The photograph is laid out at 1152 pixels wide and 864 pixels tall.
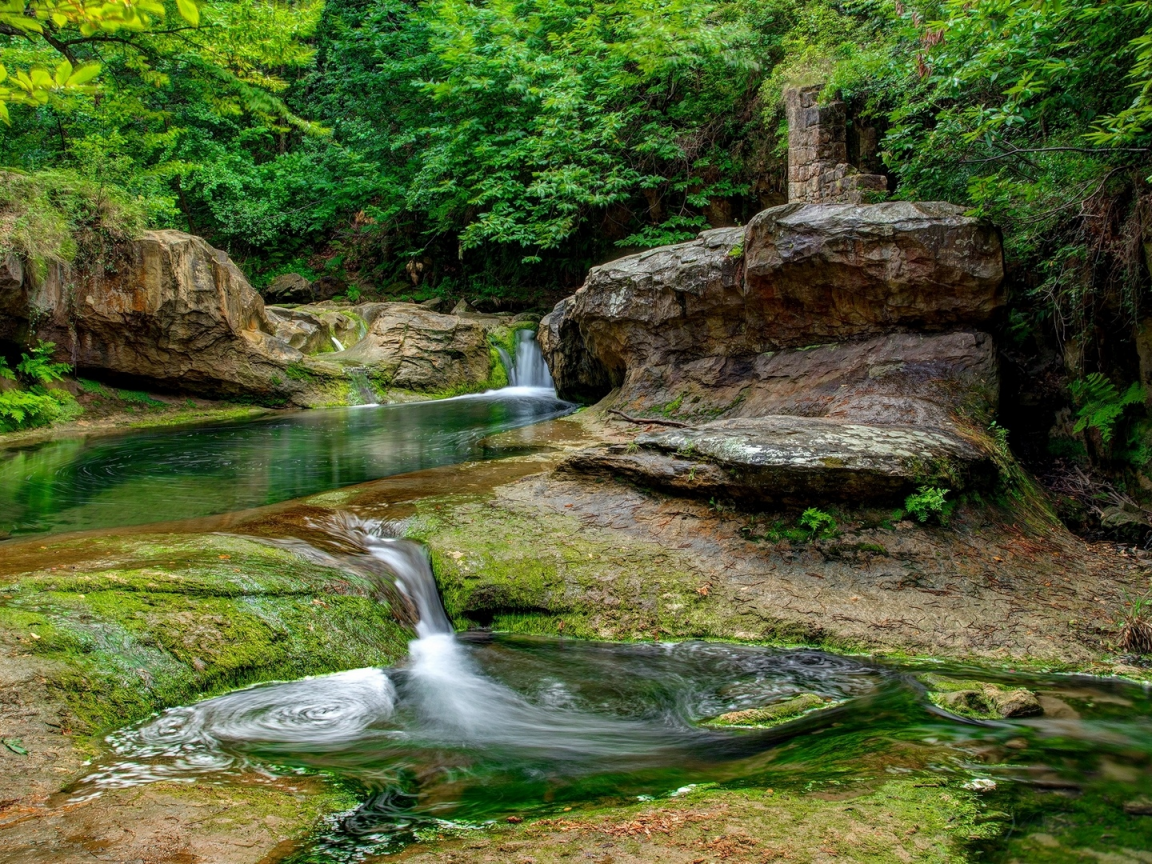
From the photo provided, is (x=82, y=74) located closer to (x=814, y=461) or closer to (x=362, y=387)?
(x=814, y=461)

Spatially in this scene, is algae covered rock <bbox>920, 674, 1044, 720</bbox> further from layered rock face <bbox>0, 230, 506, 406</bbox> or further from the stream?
layered rock face <bbox>0, 230, 506, 406</bbox>

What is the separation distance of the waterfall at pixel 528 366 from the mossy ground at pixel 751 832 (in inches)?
592

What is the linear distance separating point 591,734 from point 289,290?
21211 millimetres

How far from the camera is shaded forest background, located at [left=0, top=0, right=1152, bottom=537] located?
6.14 m

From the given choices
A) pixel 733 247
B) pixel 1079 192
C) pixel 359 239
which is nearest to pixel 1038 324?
pixel 1079 192

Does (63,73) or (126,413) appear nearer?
(63,73)

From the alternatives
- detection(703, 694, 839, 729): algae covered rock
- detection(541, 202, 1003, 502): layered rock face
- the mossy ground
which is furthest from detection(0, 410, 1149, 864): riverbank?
detection(703, 694, 839, 729): algae covered rock

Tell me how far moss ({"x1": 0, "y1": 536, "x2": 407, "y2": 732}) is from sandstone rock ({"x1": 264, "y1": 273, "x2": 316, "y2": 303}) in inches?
730

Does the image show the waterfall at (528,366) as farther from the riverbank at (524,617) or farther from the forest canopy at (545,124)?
the riverbank at (524,617)

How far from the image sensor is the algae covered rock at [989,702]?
3861 mm

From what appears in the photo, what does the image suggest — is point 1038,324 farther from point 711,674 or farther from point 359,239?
point 359,239

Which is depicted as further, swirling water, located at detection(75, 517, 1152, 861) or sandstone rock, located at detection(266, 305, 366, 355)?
sandstone rock, located at detection(266, 305, 366, 355)

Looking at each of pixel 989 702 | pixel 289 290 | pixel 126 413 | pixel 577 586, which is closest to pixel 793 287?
pixel 577 586

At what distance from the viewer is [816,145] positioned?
12.7m
